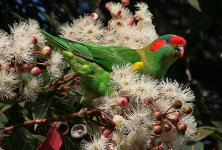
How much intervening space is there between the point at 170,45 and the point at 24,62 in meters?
0.73

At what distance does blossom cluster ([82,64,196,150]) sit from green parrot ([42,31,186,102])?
295 mm

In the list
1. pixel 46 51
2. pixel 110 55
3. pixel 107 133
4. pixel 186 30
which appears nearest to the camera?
pixel 107 133

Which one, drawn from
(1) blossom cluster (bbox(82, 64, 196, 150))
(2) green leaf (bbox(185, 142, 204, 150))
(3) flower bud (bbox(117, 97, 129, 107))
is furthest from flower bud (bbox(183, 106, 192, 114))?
(2) green leaf (bbox(185, 142, 204, 150))

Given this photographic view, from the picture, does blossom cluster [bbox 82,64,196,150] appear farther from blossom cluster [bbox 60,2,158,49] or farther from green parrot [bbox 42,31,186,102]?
blossom cluster [bbox 60,2,158,49]

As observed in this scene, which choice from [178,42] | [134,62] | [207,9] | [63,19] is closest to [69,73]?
[134,62]

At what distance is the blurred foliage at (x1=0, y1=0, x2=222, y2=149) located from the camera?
242 centimetres

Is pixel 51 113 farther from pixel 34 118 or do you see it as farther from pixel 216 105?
pixel 216 105

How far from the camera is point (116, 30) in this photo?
89.7 inches

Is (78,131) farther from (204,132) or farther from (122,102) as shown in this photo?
(204,132)

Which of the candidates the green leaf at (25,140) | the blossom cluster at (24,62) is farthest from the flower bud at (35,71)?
the green leaf at (25,140)

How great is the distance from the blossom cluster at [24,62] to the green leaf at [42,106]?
3 cm

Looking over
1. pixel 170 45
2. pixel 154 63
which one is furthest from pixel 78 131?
pixel 170 45

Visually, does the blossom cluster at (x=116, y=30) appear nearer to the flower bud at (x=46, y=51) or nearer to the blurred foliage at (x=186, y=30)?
the blurred foliage at (x=186, y=30)

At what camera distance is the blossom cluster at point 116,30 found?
2273 mm
